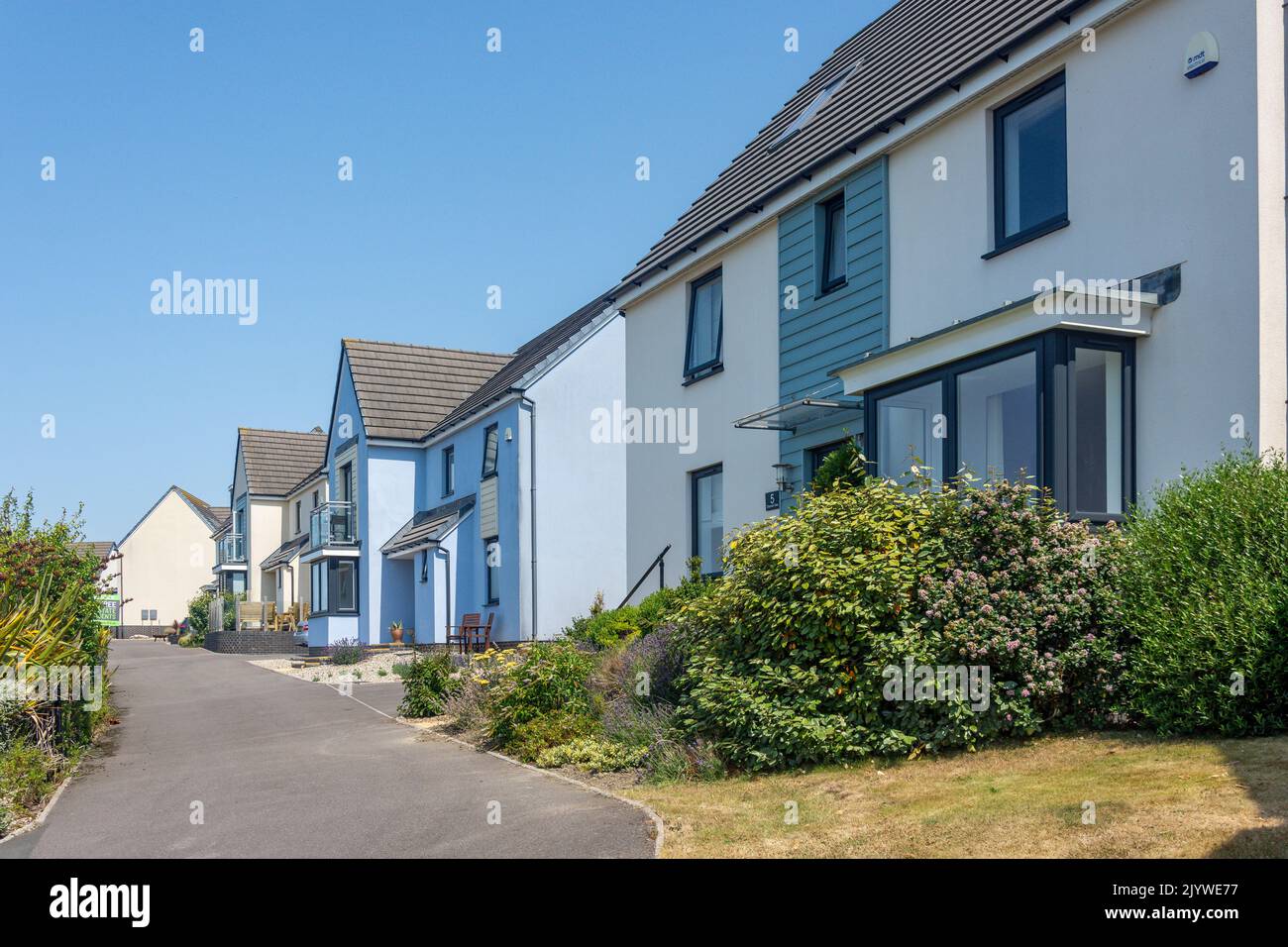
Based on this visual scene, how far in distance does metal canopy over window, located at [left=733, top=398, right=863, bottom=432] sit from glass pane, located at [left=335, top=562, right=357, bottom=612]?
22.4 metres

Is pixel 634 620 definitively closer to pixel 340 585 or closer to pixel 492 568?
pixel 492 568

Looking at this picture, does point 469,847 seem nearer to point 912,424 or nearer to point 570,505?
point 912,424

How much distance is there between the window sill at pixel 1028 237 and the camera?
11008 millimetres

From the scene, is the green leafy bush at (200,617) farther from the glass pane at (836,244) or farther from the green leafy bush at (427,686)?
the glass pane at (836,244)

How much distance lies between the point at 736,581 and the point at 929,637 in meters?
2.08

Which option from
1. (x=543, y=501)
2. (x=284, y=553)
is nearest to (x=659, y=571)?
(x=543, y=501)

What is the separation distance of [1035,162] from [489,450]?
19.7 m

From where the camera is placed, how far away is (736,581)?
34.9 ft

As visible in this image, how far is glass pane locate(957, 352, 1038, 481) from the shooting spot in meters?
10.5

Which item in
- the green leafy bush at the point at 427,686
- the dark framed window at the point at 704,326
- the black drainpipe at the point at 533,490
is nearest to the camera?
the green leafy bush at the point at 427,686

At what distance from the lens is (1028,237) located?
11.4 meters

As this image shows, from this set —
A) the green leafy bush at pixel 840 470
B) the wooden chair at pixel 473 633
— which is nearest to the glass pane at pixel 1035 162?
the green leafy bush at pixel 840 470

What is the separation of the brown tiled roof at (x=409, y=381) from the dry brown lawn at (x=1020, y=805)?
26826mm
